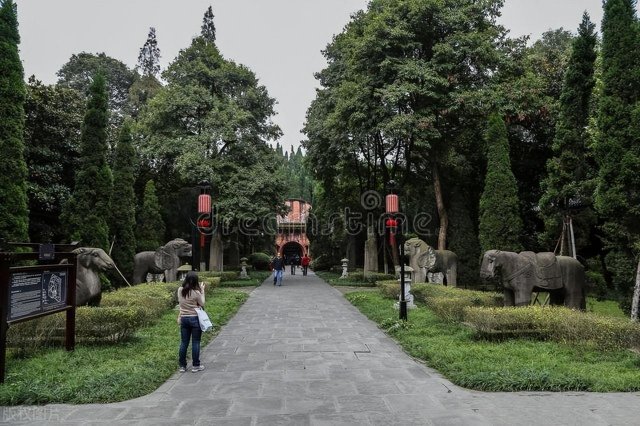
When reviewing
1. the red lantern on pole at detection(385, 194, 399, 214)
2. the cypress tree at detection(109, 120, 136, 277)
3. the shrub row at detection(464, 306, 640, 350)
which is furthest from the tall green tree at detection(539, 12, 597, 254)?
the cypress tree at detection(109, 120, 136, 277)

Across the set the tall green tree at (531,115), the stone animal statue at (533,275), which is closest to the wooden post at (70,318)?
the stone animal statue at (533,275)

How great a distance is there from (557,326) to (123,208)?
19359mm

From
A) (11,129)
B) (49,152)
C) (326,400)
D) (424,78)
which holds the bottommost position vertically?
(326,400)

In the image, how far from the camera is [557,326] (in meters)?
8.43

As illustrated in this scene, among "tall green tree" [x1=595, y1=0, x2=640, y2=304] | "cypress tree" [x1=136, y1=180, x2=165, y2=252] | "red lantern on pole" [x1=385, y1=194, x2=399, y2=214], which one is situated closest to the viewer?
"tall green tree" [x1=595, y1=0, x2=640, y2=304]

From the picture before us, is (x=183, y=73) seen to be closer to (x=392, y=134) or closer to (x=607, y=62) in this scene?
(x=392, y=134)

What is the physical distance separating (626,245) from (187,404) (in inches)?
422

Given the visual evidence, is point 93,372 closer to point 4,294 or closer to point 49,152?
point 4,294

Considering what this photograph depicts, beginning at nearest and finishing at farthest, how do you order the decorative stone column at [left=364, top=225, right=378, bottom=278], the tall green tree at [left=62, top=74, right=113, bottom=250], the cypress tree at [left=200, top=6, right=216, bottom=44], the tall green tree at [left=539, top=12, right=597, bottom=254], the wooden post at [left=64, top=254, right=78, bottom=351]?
the wooden post at [left=64, top=254, right=78, bottom=351] < the tall green tree at [left=539, top=12, right=597, bottom=254] < the tall green tree at [left=62, top=74, right=113, bottom=250] < the decorative stone column at [left=364, top=225, right=378, bottom=278] < the cypress tree at [left=200, top=6, right=216, bottom=44]

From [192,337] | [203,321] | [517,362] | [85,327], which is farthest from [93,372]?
[517,362]

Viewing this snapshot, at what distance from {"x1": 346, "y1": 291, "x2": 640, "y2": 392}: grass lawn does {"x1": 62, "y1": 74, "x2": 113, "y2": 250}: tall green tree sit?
12569 mm

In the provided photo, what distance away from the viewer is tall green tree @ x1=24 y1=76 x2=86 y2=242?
20250 millimetres

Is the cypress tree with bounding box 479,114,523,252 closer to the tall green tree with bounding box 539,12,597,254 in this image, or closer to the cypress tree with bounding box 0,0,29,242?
the tall green tree with bounding box 539,12,597,254

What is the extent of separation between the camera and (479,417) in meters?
4.89
